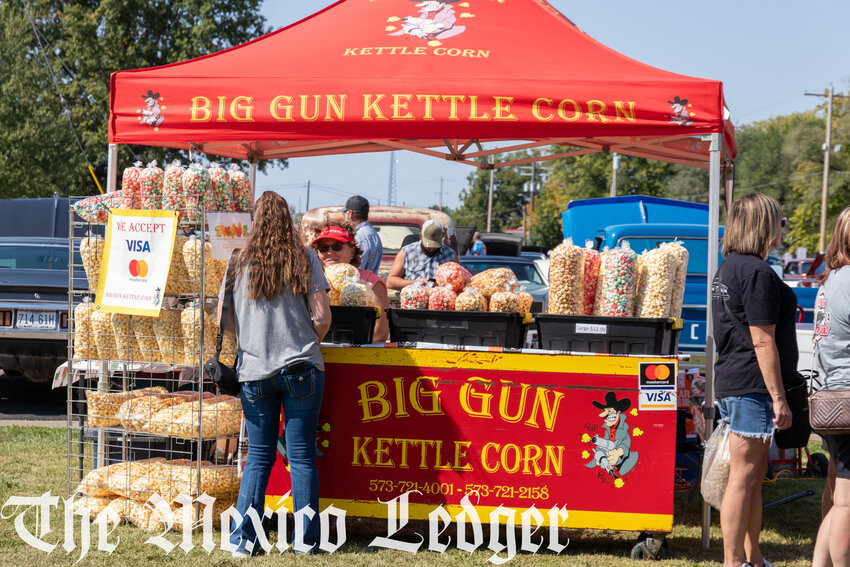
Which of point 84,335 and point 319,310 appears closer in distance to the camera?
point 319,310

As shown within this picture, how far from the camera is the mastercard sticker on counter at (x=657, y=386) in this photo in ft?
15.2

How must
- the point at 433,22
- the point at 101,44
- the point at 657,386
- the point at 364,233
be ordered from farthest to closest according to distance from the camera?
the point at 101,44
the point at 364,233
the point at 433,22
the point at 657,386

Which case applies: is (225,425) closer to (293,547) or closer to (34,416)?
(293,547)

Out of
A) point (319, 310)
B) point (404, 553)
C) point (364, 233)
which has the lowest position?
point (404, 553)

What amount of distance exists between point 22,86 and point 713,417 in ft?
63.2

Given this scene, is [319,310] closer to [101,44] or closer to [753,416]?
[753,416]

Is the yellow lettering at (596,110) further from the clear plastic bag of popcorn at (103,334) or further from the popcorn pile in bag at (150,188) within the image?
the clear plastic bag of popcorn at (103,334)

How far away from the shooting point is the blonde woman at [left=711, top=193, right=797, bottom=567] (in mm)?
4004

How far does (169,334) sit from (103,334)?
41cm

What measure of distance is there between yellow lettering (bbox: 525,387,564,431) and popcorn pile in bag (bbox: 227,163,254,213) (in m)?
2.05

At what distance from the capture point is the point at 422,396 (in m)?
4.87

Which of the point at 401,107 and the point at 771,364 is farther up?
the point at 401,107

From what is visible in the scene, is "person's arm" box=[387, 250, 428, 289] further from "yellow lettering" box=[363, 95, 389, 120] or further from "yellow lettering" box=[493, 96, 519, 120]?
"yellow lettering" box=[493, 96, 519, 120]

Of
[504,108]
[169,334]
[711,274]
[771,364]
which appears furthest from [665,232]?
[169,334]
